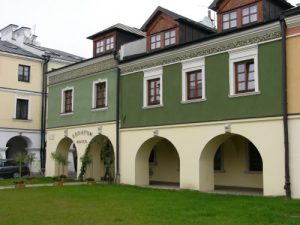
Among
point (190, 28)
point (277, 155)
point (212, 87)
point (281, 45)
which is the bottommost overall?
point (277, 155)

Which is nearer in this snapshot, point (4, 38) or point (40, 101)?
point (40, 101)

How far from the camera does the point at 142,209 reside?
11742mm

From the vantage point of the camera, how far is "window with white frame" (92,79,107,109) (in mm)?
22112

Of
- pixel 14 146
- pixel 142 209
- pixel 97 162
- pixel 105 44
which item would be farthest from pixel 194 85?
pixel 14 146

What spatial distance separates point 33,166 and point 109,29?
46.5 feet

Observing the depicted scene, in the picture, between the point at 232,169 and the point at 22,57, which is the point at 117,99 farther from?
the point at 22,57

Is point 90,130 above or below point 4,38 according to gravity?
below

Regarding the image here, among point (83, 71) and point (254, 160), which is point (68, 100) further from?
point (254, 160)

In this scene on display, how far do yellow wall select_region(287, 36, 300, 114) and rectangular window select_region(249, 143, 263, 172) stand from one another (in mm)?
4300

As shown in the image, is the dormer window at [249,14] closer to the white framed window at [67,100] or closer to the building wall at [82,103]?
the building wall at [82,103]

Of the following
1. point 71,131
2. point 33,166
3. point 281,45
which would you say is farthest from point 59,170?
point 281,45

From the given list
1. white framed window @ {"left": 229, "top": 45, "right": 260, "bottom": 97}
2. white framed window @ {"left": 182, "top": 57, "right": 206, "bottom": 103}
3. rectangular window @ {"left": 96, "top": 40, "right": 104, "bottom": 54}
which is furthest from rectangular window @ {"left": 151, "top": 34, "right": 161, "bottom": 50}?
white framed window @ {"left": 229, "top": 45, "right": 260, "bottom": 97}

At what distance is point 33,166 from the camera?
32.0 m

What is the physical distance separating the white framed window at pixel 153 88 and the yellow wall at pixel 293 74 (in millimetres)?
6056
